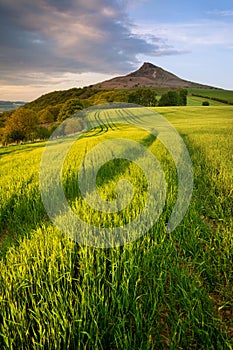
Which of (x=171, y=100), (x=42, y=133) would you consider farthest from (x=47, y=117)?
(x=171, y=100)

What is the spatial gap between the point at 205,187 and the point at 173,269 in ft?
11.4

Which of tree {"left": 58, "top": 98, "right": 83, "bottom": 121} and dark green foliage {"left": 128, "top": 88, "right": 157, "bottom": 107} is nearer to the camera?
tree {"left": 58, "top": 98, "right": 83, "bottom": 121}

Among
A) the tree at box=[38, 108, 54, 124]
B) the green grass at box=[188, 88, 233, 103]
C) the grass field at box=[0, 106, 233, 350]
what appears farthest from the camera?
the green grass at box=[188, 88, 233, 103]

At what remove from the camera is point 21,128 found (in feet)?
159

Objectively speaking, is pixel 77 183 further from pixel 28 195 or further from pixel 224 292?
pixel 224 292

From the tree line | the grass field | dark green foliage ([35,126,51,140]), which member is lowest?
the grass field

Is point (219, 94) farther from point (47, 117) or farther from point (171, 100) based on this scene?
point (47, 117)

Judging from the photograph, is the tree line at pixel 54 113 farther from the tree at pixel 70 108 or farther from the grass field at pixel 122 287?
the grass field at pixel 122 287

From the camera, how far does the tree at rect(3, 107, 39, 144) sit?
47.8 metres

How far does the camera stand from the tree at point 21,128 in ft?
157

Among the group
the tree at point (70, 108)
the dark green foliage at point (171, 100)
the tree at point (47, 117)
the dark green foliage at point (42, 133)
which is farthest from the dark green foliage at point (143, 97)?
the dark green foliage at point (42, 133)

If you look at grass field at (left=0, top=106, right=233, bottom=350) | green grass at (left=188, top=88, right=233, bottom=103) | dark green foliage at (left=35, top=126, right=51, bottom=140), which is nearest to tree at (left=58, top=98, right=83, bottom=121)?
dark green foliage at (left=35, top=126, right=51, bottom=140)

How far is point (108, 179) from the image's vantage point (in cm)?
671

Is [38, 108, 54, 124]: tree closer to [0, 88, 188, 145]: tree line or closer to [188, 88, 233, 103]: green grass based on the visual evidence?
[0, 88, 188, 145]: tree line
